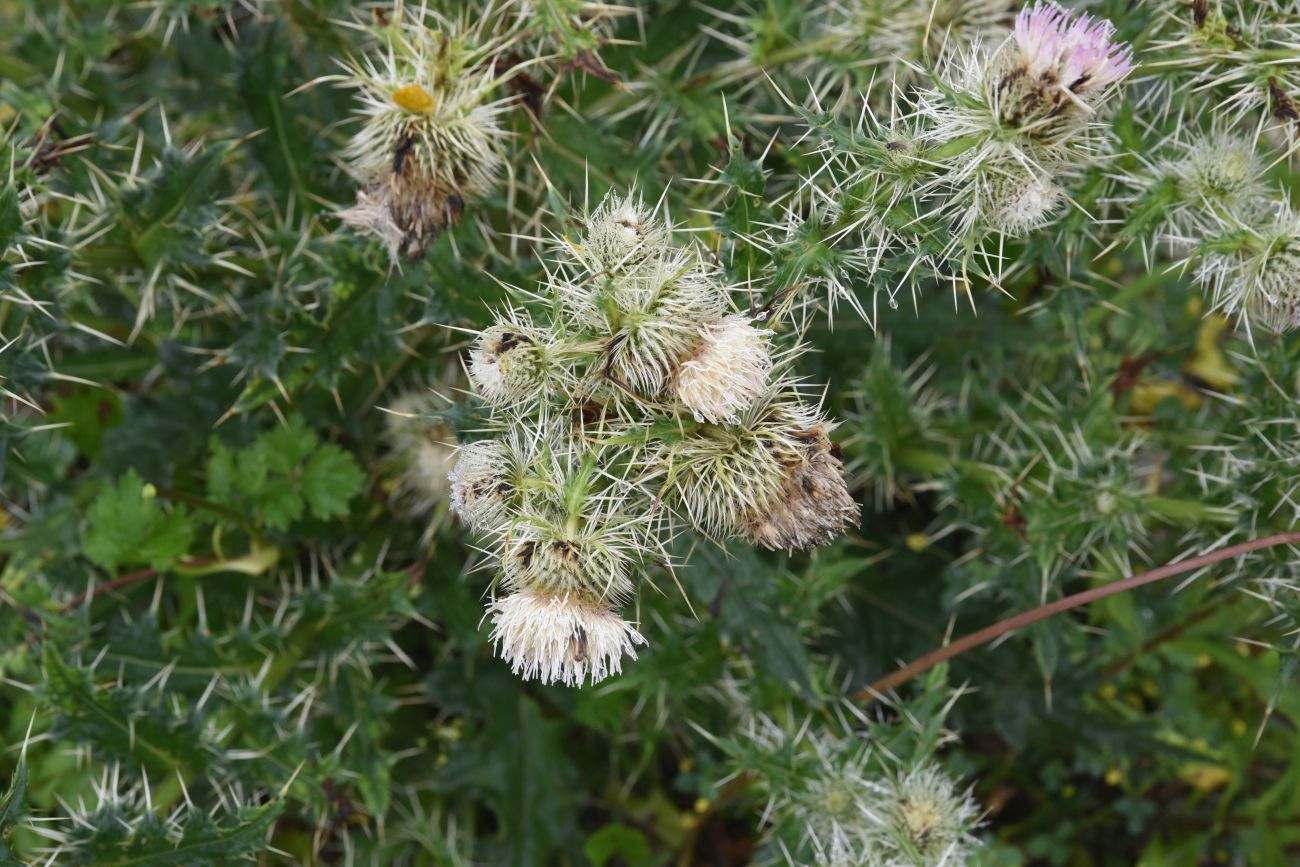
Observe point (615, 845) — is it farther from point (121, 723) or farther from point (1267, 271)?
point (1267, 271)


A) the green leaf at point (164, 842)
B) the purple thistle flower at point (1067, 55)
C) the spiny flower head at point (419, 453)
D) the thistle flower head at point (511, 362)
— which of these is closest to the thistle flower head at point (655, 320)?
the thistle flower head at point (511, 362)

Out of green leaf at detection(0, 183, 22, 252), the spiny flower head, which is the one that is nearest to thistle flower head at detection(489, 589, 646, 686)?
the spiny flower head

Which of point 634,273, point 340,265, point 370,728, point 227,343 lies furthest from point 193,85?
point 634,273

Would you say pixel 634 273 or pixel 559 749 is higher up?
pixel 634 273

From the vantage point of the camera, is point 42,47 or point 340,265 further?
point 42,47

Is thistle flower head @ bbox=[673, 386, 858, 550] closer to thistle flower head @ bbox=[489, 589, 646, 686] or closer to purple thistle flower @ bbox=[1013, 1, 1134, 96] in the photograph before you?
thistle flower head @ bbox=[489, 589, 646, 686]

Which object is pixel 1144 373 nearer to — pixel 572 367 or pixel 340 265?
pixel 572 367
